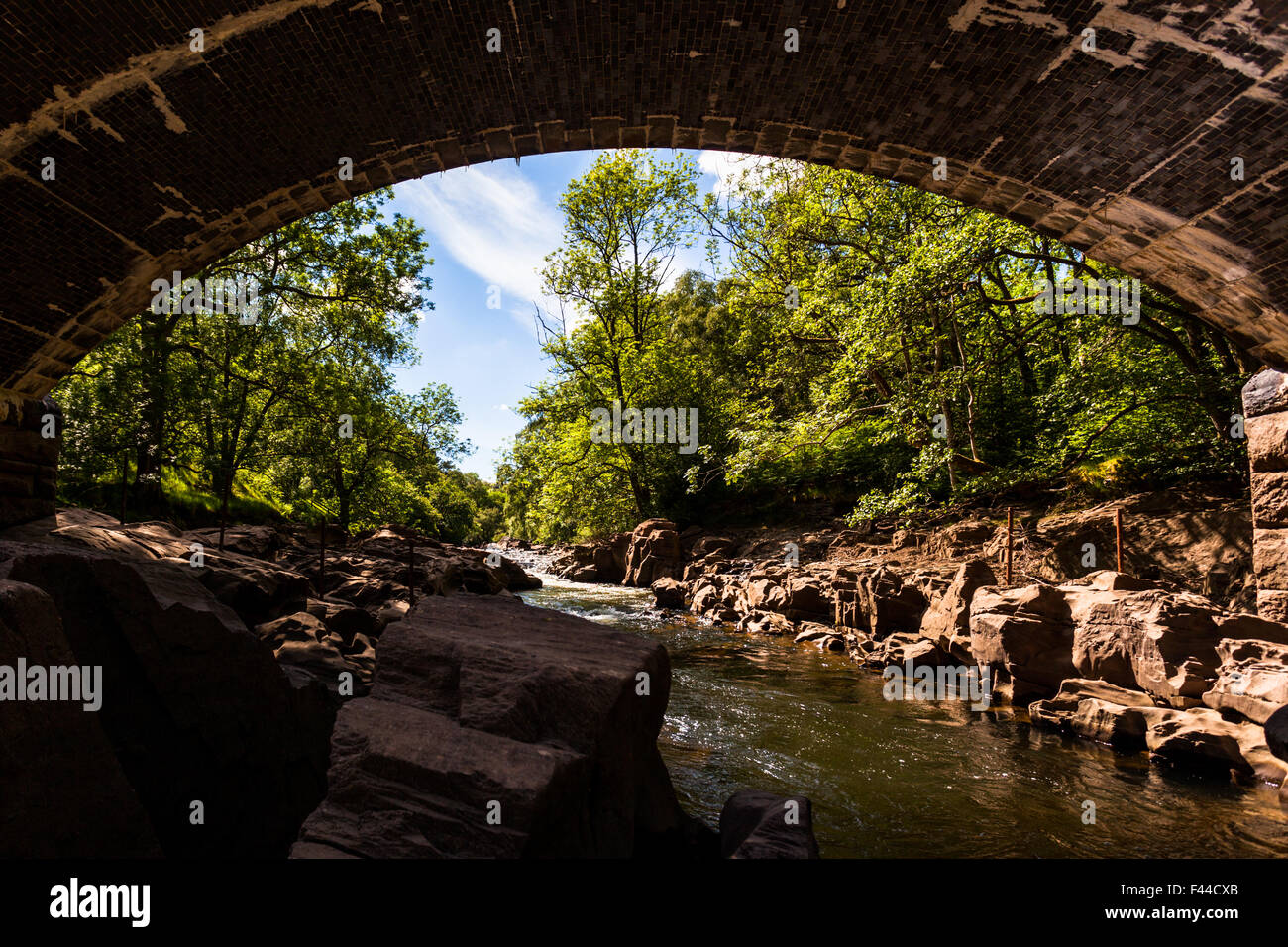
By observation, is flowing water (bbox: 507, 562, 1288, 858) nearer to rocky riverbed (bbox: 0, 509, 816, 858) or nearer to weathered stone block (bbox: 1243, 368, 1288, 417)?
rocky riverbed (bbox: 0, 509, 816, 858)

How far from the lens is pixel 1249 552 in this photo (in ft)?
29.6

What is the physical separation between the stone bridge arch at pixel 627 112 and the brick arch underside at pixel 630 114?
0.02m

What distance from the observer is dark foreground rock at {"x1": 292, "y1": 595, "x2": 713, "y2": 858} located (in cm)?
269

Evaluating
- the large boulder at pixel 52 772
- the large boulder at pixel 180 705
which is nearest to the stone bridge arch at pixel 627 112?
the large boulder at pixel 180 705

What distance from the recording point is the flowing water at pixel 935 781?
4.48m

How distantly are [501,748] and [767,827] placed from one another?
165 centimetres

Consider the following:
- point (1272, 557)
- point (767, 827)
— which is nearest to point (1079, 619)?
point (1272, 557)

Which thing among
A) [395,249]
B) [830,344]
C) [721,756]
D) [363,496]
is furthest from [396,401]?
[721,756]

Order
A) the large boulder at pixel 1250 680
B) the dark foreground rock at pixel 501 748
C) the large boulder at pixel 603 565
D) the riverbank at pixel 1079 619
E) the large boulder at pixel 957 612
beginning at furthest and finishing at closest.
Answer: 1. the large boulder at pixel 603 565
2. the large boulder at pixel 957 612
3. the riverbank at pixel 1079 619
4. the large boulder at pixel 1250 680
5. the dark foreground rock at pixel 501 748

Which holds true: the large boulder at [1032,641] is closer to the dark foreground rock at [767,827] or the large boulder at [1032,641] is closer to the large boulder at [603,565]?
the dark foreground rock at [767,827]

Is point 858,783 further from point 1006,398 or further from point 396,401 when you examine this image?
point 396,401

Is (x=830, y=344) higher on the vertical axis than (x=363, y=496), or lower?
higher

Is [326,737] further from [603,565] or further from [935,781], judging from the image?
[603,565]

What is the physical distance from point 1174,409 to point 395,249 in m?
19.7
